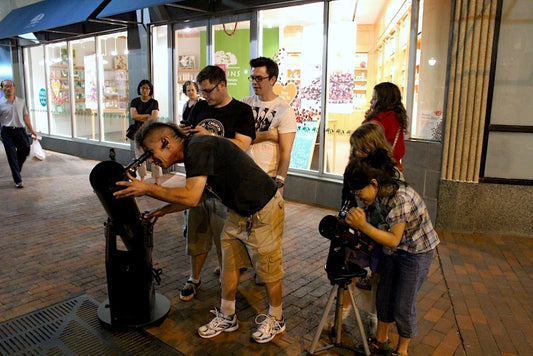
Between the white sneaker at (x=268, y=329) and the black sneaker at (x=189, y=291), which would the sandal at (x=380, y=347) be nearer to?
the white sneaker at (x=268, y=329)

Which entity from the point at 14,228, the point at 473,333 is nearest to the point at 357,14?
the point at 473,333

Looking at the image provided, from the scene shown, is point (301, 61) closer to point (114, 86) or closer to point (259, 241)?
point (259, 241)

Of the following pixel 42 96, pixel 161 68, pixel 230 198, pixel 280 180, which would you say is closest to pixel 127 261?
pixel 230 198

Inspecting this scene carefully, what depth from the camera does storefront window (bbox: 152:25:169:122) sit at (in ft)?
30.7

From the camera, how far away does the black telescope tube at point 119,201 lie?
284 cm

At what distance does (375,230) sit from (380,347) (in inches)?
38.7

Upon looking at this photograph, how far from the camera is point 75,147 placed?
1205 cm

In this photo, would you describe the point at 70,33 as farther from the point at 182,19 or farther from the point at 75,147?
the point at 182,19

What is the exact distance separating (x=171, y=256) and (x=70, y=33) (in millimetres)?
9180

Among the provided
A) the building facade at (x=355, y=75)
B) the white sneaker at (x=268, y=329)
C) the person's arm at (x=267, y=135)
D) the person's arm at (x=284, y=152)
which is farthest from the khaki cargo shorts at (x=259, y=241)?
the building facade at (x=355, y=75)

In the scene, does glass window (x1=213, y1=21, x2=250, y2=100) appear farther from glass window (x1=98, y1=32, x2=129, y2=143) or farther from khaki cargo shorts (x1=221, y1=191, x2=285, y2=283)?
khaki cargo shorts (x1=221, y1=191, x2=285, y2=283)

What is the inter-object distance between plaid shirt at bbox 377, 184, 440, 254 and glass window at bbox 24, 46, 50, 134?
520 inches

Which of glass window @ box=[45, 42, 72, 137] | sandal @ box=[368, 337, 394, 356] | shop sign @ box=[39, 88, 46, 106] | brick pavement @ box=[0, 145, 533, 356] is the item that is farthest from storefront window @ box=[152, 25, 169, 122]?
sandal @ box=[368, 337, 394, 356]

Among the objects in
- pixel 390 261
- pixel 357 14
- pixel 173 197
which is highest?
pixel 357 14
